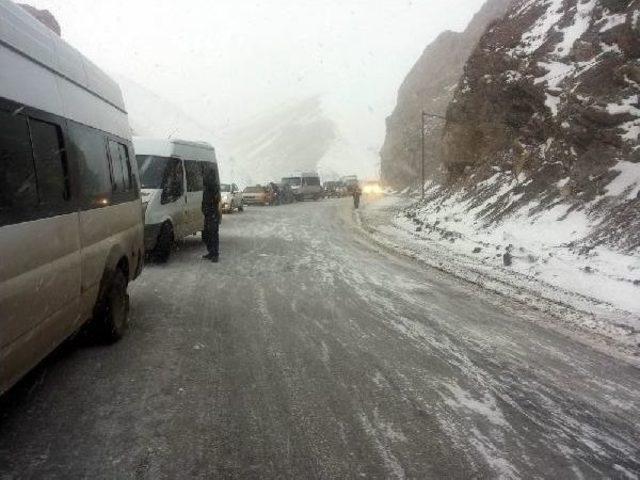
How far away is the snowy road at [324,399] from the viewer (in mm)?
3484

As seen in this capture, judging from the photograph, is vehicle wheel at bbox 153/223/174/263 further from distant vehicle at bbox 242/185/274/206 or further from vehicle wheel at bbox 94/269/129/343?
distant vehicle at bbox 242/185/274/206

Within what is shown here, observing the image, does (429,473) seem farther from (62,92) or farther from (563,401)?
(62,92)

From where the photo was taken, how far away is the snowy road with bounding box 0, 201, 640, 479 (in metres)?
3.48

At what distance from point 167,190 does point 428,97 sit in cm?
7143

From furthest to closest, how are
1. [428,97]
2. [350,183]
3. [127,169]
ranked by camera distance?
1. [428,97]
2. [350,183]
3. [127,169]

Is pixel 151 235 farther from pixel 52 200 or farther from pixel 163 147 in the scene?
pixel 52 200

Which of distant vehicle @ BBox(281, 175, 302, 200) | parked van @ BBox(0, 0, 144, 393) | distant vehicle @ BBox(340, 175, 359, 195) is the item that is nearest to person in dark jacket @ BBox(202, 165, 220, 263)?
parked van @ BBox(0, 0, 144, 393)

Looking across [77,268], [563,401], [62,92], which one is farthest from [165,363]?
[563,401]

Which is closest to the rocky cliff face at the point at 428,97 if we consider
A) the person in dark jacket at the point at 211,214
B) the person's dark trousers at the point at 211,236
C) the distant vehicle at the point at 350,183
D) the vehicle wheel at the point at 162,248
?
the distant vehicle at the point at 350,183

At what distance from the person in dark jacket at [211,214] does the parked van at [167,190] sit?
2.17 feet

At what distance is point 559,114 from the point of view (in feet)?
60.2

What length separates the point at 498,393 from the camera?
4.68 m

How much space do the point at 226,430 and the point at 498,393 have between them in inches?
89.2

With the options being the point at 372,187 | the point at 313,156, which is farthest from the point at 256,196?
the point at 313,156
